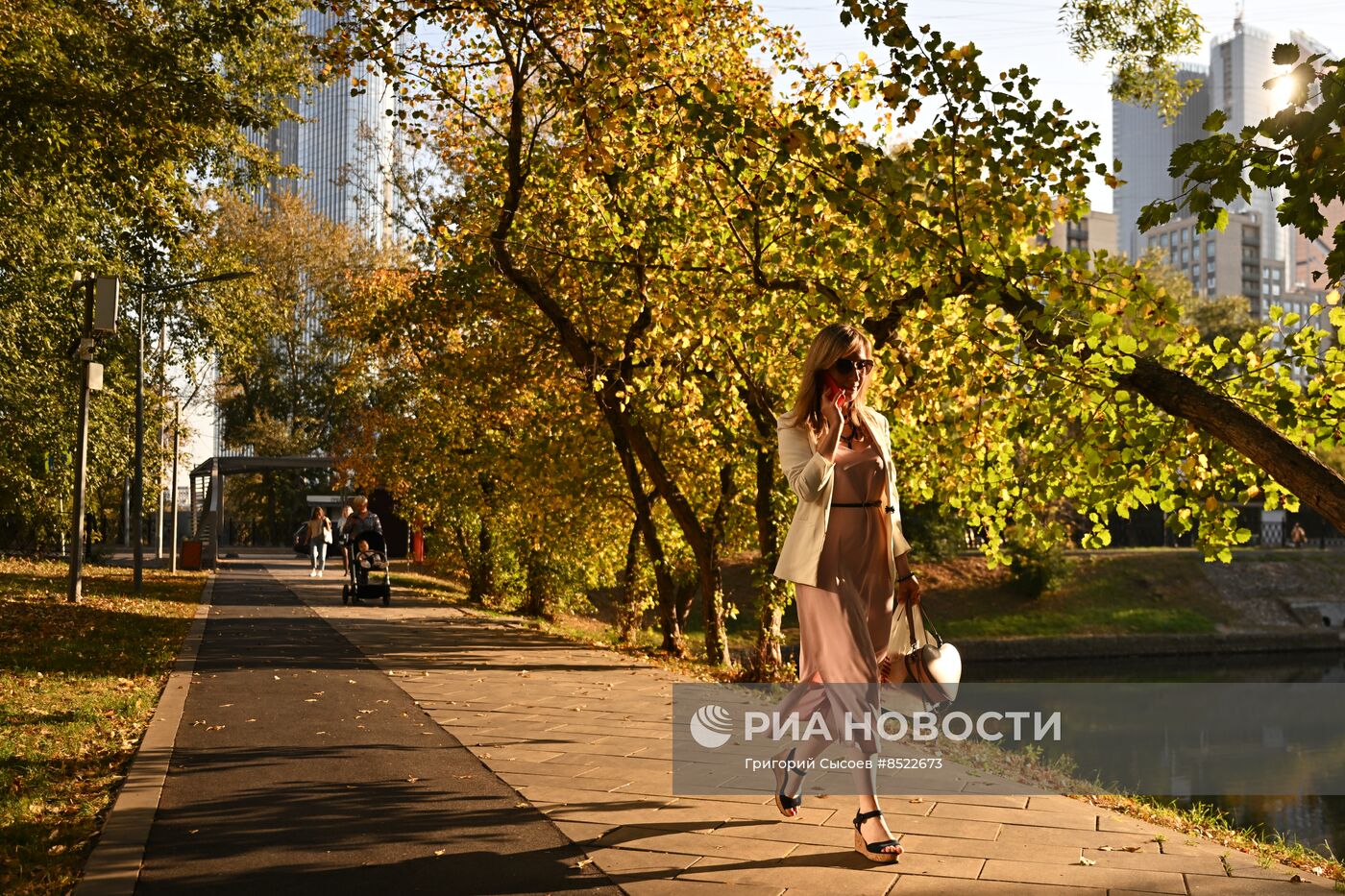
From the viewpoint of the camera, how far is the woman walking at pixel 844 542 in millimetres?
5113

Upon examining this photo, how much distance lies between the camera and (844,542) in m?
5.19

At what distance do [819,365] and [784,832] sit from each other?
7.07 ft

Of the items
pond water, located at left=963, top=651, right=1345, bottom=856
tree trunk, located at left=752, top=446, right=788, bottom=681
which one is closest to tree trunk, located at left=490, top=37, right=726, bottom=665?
tree trunk, located at left=752, top=446, right=788, bottom=681

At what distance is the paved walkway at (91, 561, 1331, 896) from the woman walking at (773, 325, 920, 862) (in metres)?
0.57

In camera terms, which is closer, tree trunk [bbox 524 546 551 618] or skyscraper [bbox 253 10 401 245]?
skyscraper [bbox 253 10 401 245]

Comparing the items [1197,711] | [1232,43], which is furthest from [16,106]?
[1232,43]

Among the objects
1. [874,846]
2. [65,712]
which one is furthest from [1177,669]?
[874,846]

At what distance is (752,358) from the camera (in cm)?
1249

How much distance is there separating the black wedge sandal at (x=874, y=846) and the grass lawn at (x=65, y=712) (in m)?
3.21

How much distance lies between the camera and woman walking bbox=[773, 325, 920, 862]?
5.11m

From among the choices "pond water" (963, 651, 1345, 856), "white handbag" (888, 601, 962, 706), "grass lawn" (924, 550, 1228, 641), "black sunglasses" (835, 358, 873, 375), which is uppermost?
"black sunglasses" (835, 358, 873, 375)

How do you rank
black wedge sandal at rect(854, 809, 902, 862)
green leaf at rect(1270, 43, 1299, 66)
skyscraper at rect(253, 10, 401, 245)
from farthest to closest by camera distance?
skyscraper at rect(253, 10, 401, 245) < black wedge sandal at rect(854, 809, 902, 862) < green leaf at rect(1270, 43, 1299, 66)

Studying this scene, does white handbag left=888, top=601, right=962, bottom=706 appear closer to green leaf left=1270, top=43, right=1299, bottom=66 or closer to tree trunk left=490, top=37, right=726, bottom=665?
green leaf left=1270, top=43, right=1299, bottom=66

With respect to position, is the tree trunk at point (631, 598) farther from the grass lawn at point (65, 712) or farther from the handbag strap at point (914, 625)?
the handbag strap at point (914, 625)
